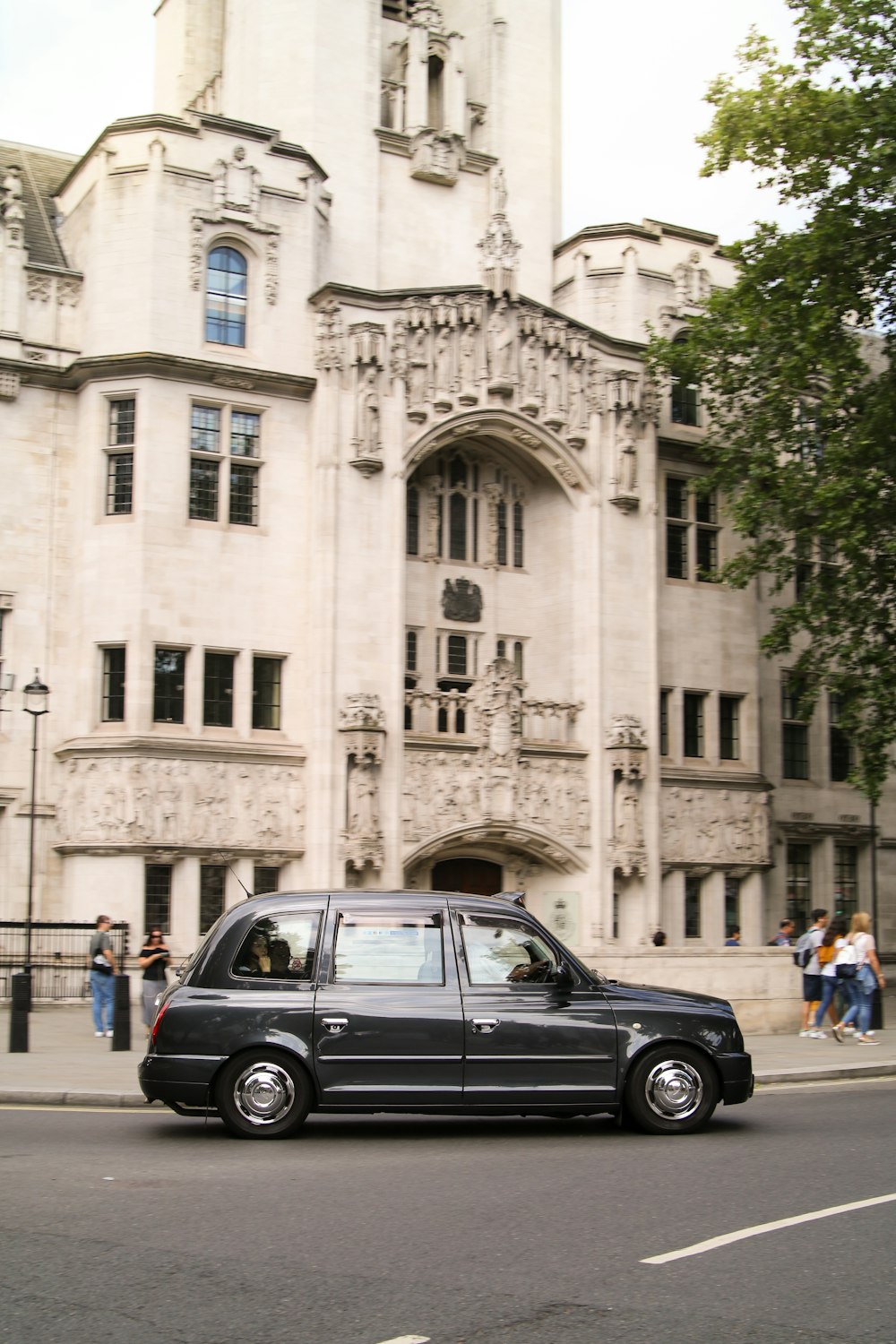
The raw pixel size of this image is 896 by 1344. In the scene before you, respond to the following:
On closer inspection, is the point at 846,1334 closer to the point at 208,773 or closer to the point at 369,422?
the point at 208,773

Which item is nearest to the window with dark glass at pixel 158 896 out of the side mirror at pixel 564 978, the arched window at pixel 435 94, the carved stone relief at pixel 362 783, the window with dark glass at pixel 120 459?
the carved stone relief at pixel 362 783

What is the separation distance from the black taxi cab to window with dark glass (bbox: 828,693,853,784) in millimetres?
26704

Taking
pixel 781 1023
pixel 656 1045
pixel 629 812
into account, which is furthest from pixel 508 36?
pixel 656 1045

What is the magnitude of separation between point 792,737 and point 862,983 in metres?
16.6

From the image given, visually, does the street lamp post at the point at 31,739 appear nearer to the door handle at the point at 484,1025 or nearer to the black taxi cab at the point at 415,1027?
the black taxi cab at the point at 415,1027

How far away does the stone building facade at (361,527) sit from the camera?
94.2 ft

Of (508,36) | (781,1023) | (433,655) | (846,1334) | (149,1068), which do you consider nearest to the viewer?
(846,1334)

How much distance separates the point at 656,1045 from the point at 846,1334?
17.5 feet

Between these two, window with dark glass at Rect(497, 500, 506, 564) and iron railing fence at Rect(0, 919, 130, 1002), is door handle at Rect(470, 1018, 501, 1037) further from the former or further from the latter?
window with dark glass at Rect(497, 500, 506, 564)

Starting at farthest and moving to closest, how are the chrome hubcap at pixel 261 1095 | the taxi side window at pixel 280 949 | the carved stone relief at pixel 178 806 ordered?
the carved stone relief at pixel 178 806
the taxi side window at pixel 280 949
the chrome hubcap at pixel 261 1095

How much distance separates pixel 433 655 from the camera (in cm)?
3288

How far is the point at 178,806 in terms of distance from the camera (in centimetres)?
2806

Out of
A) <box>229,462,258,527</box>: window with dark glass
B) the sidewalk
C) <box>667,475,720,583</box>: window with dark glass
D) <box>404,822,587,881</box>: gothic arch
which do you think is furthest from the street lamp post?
<box>667,475,720,583</box>: window with dark glass

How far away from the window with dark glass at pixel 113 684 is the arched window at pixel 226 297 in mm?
6326
